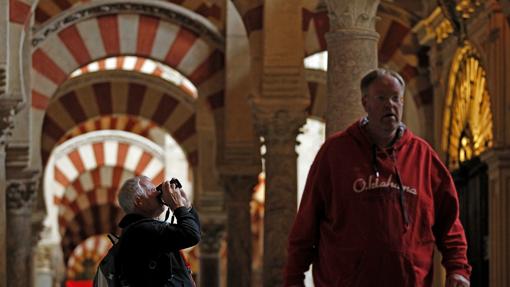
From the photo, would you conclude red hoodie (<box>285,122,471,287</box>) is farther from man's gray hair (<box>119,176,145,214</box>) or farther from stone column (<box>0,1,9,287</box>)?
stone column (<box>0,1,9,287</box>)

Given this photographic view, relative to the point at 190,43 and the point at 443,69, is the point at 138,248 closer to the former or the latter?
the point at 443,69

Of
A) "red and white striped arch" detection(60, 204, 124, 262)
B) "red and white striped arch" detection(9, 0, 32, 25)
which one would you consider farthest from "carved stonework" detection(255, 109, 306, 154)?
"red and white striped arch" detection(60, 204, 124, 262)

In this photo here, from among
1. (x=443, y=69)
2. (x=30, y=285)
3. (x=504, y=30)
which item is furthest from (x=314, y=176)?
(x=30, y=285)

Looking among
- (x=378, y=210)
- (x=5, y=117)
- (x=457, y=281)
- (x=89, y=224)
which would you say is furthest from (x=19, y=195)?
(x=89, y=224)

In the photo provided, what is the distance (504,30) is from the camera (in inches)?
447

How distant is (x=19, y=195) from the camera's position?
50.8 feet

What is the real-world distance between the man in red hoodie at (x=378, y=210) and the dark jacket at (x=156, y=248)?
0.58 metres

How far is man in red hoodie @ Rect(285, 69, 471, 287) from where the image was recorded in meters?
4.94

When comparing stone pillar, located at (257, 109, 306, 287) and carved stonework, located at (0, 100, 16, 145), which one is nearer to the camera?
carved stonework, located at (0, 100, 16, 145)

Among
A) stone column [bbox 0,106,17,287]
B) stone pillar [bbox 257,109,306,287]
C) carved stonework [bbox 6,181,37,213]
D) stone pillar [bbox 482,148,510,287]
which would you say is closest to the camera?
stone column [bbox 0,106,17,287]

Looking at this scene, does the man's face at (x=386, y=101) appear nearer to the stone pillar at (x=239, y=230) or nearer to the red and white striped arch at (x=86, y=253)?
the stone pillar at (x=239, y=230)

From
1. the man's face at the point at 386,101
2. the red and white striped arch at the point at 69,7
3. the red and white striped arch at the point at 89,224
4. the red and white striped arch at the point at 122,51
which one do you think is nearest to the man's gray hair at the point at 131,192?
the man's face at the point at 386,101

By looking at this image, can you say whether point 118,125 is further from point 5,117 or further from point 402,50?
point 5,117

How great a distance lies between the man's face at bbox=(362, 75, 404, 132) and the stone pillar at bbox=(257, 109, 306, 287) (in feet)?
24.3
